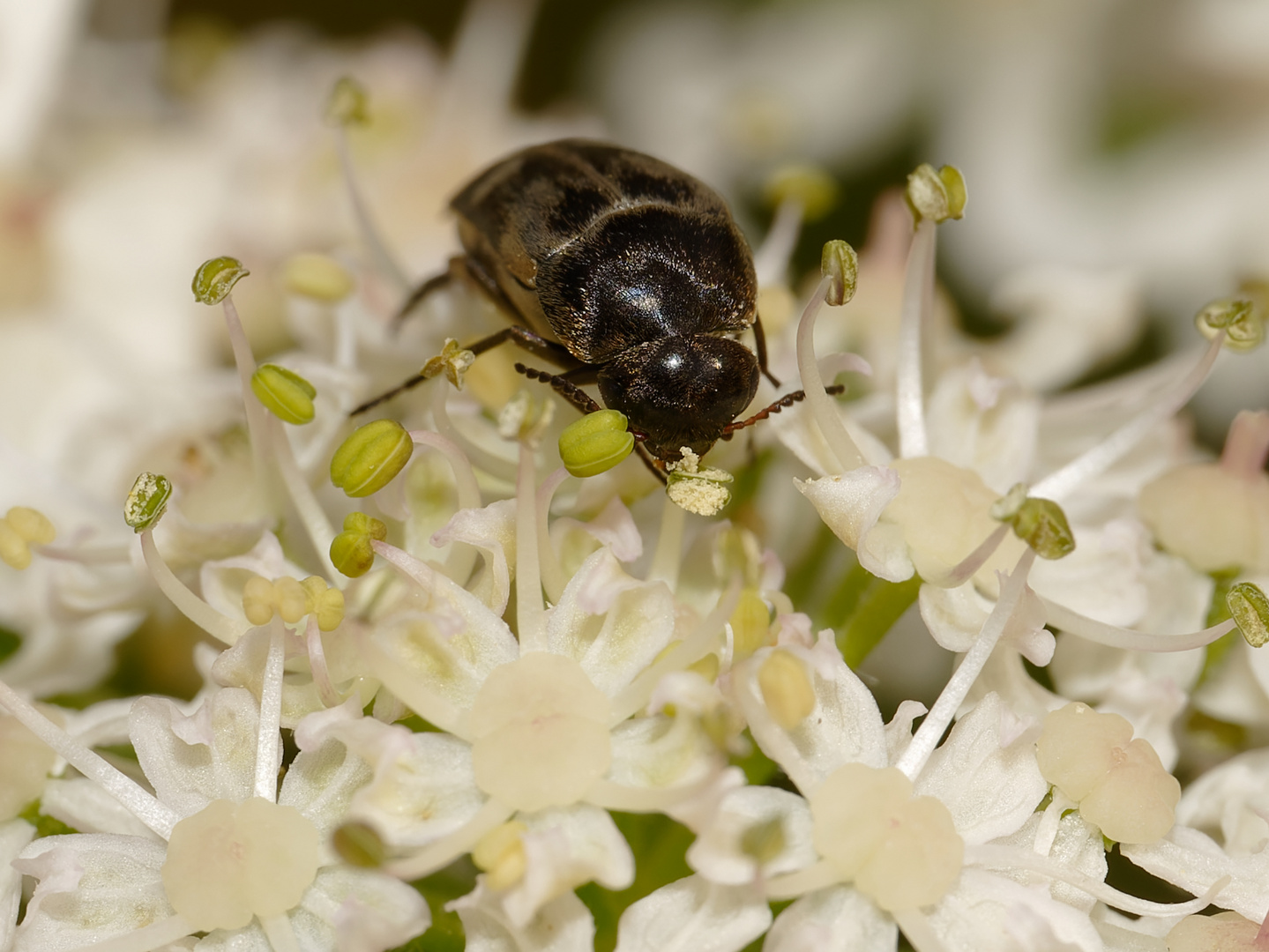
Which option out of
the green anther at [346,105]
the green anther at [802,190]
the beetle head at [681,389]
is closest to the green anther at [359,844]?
the beetle head at [681,389]

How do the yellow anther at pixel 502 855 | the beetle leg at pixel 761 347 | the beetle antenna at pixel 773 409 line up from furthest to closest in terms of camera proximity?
the beetle leg at pixel 761 347
the beetle antenna at pixel 773 409
the yellow anther at pixel 502 855

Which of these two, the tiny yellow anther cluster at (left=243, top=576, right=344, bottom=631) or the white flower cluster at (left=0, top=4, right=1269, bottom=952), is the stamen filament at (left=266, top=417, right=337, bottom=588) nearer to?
the white flower cluster at (left=0, top=4, right=1269, bottom=952)

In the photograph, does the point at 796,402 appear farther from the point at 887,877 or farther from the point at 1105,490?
the point at 887,877

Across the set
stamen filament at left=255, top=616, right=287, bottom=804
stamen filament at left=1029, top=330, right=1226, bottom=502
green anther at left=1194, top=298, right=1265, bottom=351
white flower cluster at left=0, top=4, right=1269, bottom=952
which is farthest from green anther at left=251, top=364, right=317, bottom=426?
green anther at left=1194, top=298, right=1265, bottom=351

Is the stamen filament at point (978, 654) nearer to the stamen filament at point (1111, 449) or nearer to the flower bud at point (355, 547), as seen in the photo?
the stamen filament at point (1111, 449)

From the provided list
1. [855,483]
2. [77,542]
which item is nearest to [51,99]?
[77,542]

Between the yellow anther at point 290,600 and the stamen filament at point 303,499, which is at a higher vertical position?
the yellow anther at point 290,600
